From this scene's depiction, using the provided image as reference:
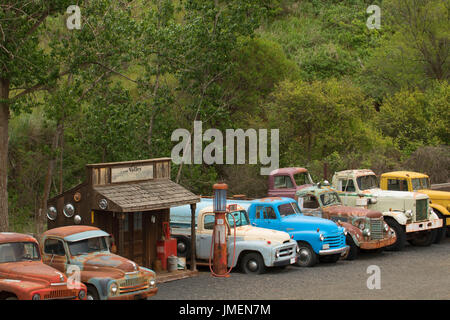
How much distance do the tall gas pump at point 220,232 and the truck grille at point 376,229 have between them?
16.0 ft

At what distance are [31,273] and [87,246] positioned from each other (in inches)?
75.6

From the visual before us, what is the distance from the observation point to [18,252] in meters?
13.2

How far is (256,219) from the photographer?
62.5 ft

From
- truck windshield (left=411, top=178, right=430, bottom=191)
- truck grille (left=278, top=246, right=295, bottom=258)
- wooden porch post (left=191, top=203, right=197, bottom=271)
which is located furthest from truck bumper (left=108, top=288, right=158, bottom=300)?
truck windshield (left=411, top=178, right=430, bottom=191)

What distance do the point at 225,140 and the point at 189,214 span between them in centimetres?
1261

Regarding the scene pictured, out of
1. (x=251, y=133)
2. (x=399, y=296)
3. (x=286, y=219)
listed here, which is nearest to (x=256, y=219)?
(x=286, y=219)

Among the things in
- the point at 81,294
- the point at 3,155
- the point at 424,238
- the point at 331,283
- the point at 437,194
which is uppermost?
the point at 3,155

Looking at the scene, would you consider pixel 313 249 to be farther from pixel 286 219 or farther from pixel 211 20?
pixel 211 20

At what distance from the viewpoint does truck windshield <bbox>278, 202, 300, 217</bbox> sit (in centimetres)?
1911

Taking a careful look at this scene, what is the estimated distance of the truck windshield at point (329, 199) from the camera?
814 inches

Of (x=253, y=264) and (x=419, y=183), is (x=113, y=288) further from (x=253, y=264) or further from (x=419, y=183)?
(x=419, y=183)
